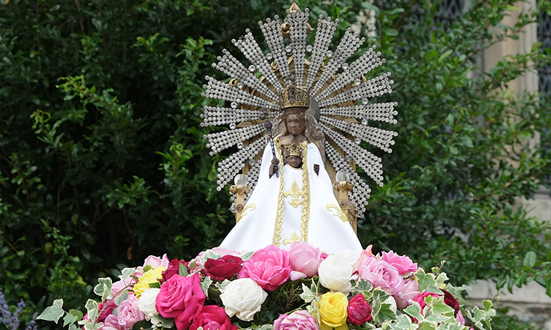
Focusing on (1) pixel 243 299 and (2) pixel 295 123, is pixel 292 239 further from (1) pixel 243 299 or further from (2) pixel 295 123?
(1) pixel 243 299

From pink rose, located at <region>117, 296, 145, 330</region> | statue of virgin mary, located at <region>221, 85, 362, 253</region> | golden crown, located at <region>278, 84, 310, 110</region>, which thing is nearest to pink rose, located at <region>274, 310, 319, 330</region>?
pink rose, located at <region>117, 296, 145, 330</region>

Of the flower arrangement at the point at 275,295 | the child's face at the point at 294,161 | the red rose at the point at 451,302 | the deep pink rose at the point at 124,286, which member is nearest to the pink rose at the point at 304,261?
the flower arrangement at the point at 275,295

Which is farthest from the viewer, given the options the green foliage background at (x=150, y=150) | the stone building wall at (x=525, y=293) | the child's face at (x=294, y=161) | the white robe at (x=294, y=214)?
the stone building wall at (x=525, y=293)

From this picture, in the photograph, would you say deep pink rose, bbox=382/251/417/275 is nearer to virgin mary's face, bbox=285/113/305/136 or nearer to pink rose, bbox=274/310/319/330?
pink rose, bbox=274/310/319/330

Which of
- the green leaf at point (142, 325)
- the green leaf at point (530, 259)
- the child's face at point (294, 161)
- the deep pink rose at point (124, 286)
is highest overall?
the child's face at point (294, 161)

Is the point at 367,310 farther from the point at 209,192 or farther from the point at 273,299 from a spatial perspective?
the point at 209,192

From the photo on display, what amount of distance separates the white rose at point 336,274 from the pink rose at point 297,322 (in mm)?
126

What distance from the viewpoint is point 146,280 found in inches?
83.7

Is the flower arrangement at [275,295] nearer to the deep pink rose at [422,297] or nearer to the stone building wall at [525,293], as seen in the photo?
the deep pink rose at [422,297]

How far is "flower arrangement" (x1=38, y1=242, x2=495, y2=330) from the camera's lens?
1867mm

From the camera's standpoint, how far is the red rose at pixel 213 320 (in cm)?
186

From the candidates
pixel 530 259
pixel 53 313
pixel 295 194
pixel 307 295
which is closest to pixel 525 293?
pixel 530 259

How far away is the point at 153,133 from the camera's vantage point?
4469 millimetres

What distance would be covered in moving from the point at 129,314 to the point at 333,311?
0.65m
